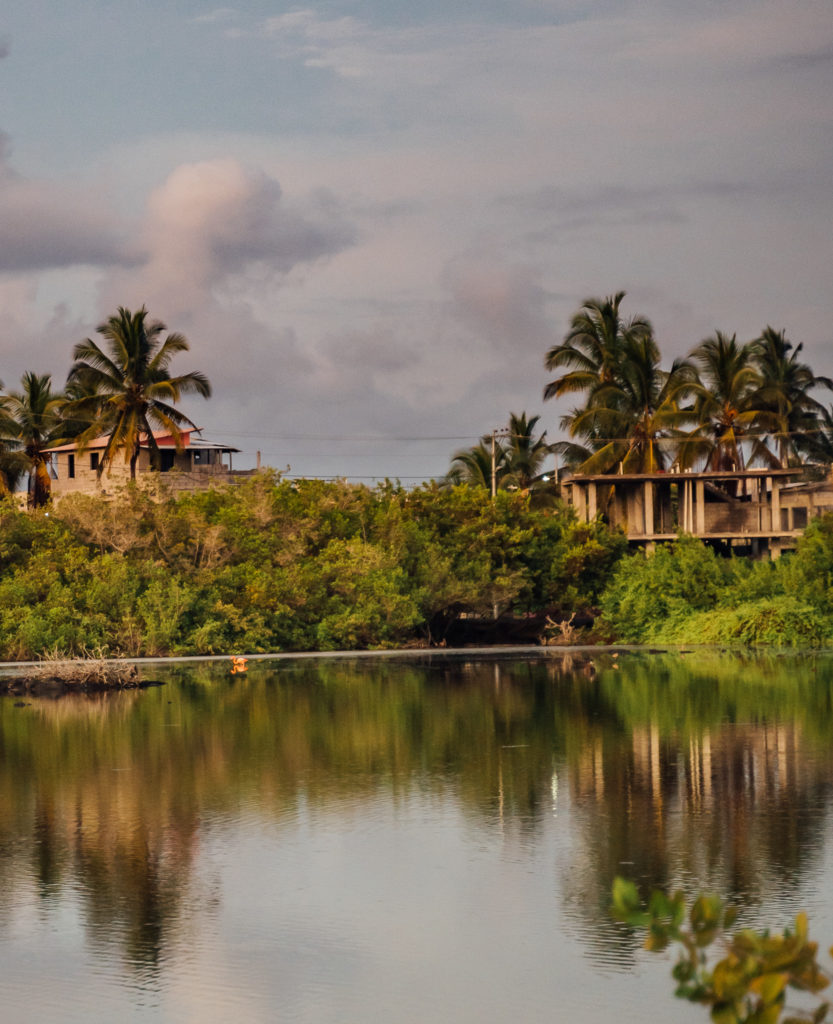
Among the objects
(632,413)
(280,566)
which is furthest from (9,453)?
(632,413)

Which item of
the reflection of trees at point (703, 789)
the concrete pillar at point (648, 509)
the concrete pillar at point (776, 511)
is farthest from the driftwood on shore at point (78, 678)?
the concrete pillar at point (776, 511)

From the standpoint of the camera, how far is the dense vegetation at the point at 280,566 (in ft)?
159

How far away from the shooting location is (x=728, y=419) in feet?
222

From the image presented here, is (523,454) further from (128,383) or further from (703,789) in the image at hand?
(703,789)

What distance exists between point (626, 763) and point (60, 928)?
11.4 m

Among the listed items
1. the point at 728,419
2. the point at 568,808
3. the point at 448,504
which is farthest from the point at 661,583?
the point at 568,808

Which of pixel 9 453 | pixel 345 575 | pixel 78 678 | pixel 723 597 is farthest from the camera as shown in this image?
pixel 9 453

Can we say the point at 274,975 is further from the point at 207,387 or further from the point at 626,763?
the point at 207,387

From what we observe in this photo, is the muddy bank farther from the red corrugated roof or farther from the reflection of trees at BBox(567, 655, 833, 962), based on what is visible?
the red corrugated roof

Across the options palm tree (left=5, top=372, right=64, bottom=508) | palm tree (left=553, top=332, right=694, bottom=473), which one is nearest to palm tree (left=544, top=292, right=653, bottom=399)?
palm tree (left=553, top=332, right=694, bottom=473)

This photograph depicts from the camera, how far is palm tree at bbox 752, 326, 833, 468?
69188 mm

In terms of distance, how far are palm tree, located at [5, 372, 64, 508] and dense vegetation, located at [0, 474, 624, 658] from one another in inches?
718

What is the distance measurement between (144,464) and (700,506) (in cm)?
2946

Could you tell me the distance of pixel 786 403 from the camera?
68.8 metres
